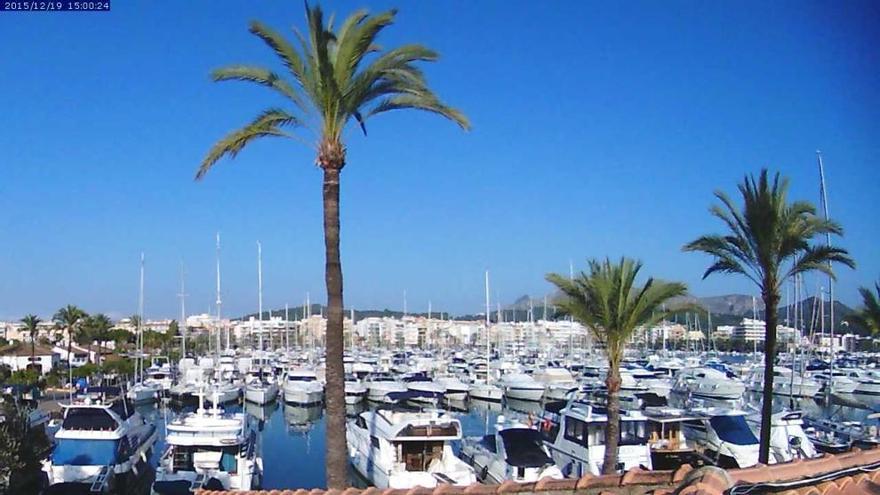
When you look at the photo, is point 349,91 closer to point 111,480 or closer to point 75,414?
point 111,480

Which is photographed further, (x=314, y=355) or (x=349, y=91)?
(x=314, y=355)

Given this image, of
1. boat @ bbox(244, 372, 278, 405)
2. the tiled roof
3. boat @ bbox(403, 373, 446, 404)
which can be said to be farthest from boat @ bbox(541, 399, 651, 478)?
boat @ bbox(244, 372, 278, 405)

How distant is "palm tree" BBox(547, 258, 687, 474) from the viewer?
2072 centimetres

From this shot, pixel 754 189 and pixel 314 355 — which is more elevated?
pixel 754 189

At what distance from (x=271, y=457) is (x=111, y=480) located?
14623 mm

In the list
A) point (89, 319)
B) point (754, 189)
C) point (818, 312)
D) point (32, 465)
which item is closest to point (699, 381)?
point (818, 312)

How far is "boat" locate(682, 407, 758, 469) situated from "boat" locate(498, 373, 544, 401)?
3073cm

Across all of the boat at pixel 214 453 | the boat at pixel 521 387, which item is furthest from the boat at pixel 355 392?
the boat at pixel 214 453

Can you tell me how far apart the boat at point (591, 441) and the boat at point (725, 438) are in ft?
10.0

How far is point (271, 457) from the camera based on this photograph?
125 ft

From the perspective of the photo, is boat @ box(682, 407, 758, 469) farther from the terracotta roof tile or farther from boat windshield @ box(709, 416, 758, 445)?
the terracotta roof tile

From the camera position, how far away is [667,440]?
83.5 feet

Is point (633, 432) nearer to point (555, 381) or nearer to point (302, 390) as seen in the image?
point (302, 390)

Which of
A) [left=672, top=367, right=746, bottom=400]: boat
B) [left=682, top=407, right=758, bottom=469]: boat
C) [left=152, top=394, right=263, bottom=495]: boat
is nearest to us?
[left=152, top=394, right=263, bottom=495]: boat
